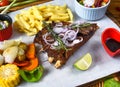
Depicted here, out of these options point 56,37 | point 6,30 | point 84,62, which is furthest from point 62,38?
point 6,30

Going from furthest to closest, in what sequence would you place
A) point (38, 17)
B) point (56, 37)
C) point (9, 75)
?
point (38, 17) < point (56, 37) < point (9, 75)

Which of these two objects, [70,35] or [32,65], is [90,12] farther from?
[32,65]

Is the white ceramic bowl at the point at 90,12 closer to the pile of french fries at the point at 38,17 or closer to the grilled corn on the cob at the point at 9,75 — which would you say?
the pile of french fries at the point at 38,17

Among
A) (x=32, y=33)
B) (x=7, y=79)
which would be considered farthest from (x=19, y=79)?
(x=32, y=33)

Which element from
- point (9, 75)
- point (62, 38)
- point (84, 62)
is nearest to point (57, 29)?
point (62, 38)

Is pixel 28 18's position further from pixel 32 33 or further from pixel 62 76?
pixel 62 76

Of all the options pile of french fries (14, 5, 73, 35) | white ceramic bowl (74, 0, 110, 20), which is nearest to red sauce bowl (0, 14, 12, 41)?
pile of french fries (14, 5, 73, 35)

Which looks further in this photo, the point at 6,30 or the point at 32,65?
the point at 6,30

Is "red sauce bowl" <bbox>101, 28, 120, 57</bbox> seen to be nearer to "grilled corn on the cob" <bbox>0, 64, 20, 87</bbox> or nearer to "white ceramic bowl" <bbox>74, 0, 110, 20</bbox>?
"white ceramic bowl" <bbox>74, 0, 110, 20</bbox>

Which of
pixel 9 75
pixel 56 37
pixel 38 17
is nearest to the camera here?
pixel 9 75
